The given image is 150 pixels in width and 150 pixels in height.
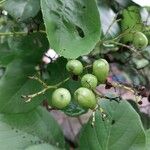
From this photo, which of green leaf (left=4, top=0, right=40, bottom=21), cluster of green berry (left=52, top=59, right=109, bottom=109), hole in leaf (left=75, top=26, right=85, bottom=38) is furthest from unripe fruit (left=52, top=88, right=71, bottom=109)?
green leaf (left=4, top=0, right=40, bottom=21)

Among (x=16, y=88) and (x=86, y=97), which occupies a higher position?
(x=86, y=97)

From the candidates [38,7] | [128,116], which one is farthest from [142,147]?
[38,7]

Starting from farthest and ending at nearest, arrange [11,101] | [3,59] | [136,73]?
1. [136,73]
2. [3,59]
3. [11,101]

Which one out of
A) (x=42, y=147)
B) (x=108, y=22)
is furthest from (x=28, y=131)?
(x=108, y=22)

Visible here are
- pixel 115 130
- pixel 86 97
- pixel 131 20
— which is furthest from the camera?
pixel 131 20

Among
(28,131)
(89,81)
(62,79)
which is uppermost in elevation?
(89,81)

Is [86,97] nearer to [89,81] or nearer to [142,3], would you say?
[89,81]

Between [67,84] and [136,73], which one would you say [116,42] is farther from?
[136,73]

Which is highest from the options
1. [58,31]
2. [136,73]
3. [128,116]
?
[58,31]
